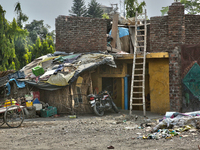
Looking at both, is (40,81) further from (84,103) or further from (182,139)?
(182,139)

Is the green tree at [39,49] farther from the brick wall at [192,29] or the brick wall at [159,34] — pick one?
the brick wall at [192,29]

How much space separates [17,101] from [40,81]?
4.08 ft

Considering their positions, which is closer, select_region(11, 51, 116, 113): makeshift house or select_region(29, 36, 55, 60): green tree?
select_region(11, 51, 116, 113): makeshift house

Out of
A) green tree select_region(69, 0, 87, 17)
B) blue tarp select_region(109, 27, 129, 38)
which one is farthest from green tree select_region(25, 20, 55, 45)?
blue tarp select_region(109, 27, 129, 38)

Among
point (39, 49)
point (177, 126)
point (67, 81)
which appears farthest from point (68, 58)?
point (39, 49)

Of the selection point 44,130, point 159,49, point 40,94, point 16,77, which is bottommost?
point 44,130

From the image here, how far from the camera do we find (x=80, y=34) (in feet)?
44.4

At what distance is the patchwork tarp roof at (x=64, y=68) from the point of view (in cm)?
1143

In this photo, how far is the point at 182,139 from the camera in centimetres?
666

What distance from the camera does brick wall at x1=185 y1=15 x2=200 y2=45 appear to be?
41.3 feet

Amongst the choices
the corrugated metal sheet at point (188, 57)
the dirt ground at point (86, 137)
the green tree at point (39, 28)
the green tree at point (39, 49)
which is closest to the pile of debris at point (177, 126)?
the dirt ground at point (86, 137)

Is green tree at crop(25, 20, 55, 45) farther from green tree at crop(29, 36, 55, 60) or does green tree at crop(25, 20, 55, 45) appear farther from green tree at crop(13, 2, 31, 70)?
green tree at crop(13, 2, 31, 70)

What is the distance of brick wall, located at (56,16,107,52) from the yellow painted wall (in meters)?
2.59

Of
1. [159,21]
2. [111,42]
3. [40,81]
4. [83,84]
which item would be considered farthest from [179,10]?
[40,81]
